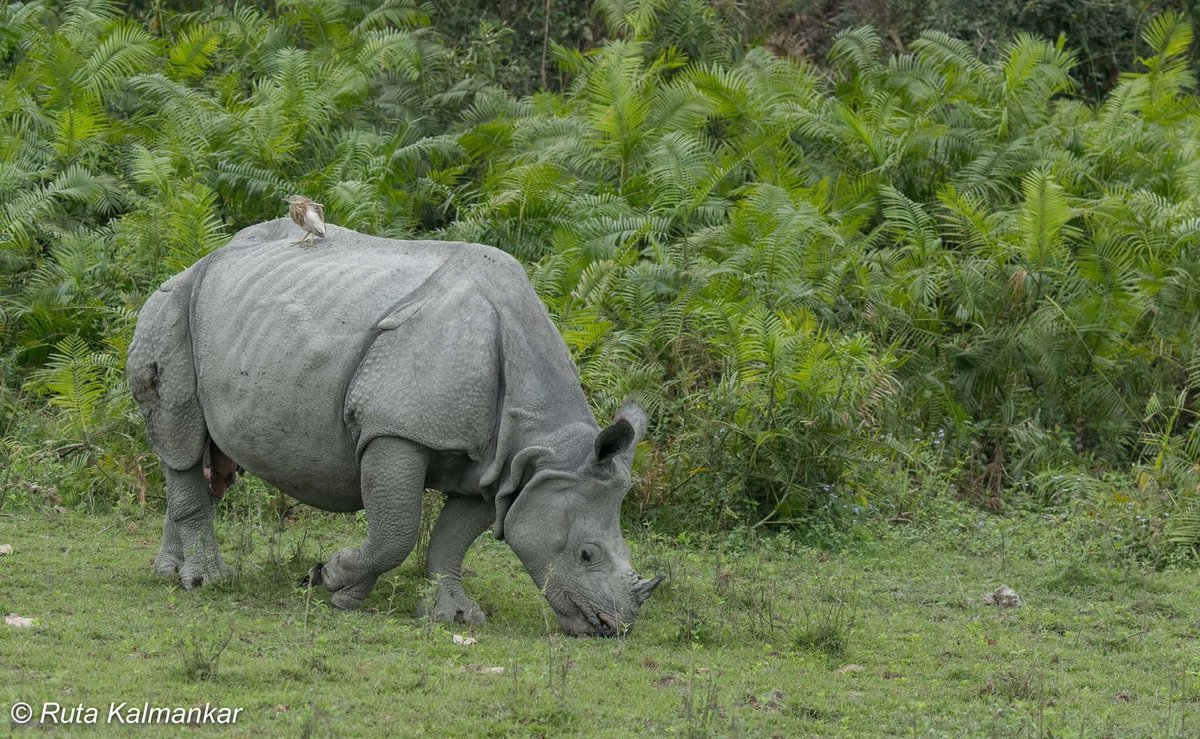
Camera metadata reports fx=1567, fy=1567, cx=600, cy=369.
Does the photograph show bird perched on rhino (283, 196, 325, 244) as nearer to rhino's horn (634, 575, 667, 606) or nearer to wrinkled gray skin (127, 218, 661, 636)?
wrinkled gray skin (127, 218, 661, 636)

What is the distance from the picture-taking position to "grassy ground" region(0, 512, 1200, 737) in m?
6.11

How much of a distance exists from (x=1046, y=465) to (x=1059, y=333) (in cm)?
123

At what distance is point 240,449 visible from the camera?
792 cm

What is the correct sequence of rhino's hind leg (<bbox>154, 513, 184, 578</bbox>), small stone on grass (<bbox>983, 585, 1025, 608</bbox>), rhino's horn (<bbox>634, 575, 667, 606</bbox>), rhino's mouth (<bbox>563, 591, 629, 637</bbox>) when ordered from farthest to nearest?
small stone on grass (<bbox>983, 585, 1025, 608</bbox>)
rhino's hind leg (<bbox>154, 513, 184, 578</bbox>)
rhino's mouth (<bbox>563, 591, 629, 637</bbox>)
rhino's horn (<bbox>634, 575, 667, 606</bbox>)

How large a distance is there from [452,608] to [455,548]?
0.30 m

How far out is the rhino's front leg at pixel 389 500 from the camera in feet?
24.2

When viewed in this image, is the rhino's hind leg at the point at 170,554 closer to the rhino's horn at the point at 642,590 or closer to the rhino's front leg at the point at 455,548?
the rhino's front leg at the point at 455,548

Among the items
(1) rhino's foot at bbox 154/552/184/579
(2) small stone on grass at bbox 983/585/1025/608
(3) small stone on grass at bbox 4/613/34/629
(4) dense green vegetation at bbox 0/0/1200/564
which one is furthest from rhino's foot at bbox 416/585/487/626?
(4) dense green vegetation at bbox 0/0/1200/564

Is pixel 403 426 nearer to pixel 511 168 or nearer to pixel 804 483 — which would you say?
pixel 804 483

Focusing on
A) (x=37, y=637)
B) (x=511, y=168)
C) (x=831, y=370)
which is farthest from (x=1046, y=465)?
(x=37, y=637)

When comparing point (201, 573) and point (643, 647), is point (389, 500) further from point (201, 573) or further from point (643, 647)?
point (201, 573)

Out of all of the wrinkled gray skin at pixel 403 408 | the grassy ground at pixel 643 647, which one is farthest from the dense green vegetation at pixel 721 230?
the wrinkled gray skin at pixel 403 408

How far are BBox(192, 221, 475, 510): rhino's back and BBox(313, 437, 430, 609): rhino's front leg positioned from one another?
30cm

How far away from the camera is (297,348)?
768 cm
